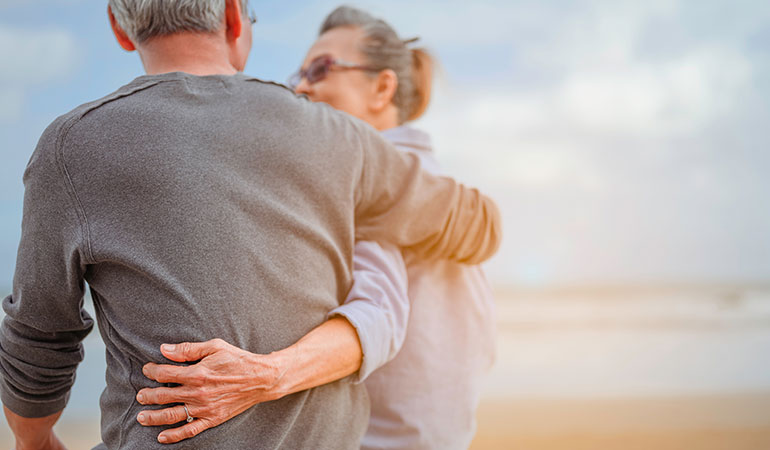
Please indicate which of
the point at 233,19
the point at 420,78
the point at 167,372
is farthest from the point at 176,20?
the point at 420,78

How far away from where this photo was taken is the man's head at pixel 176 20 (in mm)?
1392

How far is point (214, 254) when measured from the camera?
127 centimetres

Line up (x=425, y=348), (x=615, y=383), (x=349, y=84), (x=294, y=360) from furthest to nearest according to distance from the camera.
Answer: (x=615, y=383) → (x=349, y=84) → (x=425, y=348) → (x=294, y=360)

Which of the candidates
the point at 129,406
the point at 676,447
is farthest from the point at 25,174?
the point at 676,447

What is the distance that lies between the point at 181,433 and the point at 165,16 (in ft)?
2.91

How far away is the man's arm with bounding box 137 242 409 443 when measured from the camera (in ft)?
4.02

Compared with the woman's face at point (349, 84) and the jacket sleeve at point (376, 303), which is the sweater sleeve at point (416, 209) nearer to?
the jacket sleeve at point (376, 303)

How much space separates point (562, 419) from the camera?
17.6 ft

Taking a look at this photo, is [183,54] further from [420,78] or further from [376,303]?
[420,78]

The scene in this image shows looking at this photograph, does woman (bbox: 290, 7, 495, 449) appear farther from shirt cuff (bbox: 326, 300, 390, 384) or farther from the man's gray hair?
the man's gray hair

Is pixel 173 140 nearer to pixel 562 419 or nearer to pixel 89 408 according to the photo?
pixel 562 419

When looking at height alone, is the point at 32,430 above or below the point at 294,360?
below

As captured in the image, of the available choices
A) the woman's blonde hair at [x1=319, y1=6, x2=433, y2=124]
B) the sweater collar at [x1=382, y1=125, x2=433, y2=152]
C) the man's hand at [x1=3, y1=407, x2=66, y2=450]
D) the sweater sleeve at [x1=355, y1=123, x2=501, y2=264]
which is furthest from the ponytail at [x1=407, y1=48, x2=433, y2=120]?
the man's hand at [x1=3, y1=407, x2=66, y2=450]

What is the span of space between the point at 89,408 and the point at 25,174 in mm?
Result: 5111
